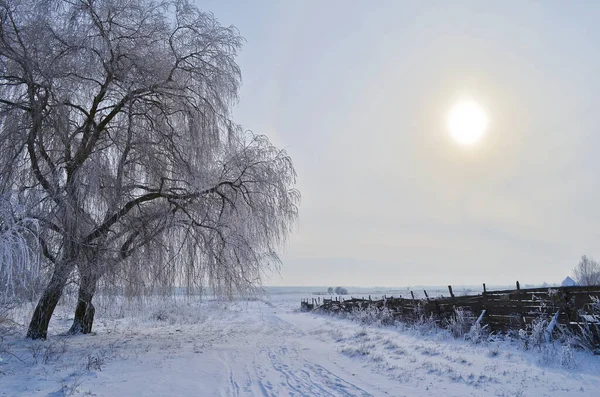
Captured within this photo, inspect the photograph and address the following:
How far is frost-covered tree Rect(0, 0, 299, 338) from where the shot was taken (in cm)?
963

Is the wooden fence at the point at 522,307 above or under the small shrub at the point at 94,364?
above

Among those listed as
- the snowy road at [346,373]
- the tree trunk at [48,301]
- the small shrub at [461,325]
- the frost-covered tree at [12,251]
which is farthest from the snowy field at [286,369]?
the frost-covered tree at [12,251]

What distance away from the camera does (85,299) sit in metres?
11.2

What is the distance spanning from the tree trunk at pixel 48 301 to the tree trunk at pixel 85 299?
1.26 feet

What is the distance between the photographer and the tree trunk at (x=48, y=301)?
9.53m

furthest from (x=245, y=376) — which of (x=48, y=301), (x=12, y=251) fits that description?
(x=48, y=301)

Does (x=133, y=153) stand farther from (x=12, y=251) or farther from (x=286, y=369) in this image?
(x=286, y=369)

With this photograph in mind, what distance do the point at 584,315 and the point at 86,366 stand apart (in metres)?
10.4

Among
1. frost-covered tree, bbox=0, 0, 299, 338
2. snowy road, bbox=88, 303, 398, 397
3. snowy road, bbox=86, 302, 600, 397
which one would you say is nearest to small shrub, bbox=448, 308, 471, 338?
snowy road, bbox=86, 302, 600, 397

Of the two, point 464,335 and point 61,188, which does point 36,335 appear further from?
point 464,335

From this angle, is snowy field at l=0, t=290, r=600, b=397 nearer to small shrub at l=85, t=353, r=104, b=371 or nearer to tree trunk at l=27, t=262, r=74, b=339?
small shrub at l=85, t=353, r=104, b=371

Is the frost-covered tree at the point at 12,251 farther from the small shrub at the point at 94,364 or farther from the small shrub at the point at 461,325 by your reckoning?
the small shrub at the point at 461,325

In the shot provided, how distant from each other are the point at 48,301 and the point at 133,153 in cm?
440

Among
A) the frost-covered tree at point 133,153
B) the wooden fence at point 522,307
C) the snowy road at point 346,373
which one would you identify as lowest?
the snowy road at point 346,373
